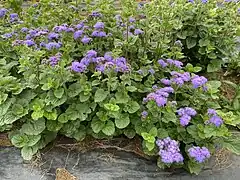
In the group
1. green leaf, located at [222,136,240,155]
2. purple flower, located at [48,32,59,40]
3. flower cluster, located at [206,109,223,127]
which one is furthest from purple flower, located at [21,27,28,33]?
green leaf, located at [222,136,240,155]

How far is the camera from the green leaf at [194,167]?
225 centimetres

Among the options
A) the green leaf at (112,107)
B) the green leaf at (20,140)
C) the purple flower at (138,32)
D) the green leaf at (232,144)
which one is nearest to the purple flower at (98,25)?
the purple flower at (138,32)

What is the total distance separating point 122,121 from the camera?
2271mm

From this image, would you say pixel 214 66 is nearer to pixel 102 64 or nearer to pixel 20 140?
pixel 102 64

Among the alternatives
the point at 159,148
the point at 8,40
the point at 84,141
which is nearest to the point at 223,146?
the point at 159,148

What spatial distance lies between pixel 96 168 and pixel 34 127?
0.44 m

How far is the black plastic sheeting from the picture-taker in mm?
2320

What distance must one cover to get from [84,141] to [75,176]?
10.3 inches

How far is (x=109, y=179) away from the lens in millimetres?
2303

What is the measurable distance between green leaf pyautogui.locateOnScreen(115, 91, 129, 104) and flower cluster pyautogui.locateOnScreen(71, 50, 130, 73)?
14cm

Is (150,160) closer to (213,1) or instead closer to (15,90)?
(15,90)

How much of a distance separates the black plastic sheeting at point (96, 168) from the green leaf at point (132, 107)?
0.31m

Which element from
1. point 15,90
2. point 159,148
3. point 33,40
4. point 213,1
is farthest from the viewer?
point 213,1

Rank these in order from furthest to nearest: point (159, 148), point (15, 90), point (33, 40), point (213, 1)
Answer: point (213, 1), point (33, 40), point (15, 90), point (159, 148)
